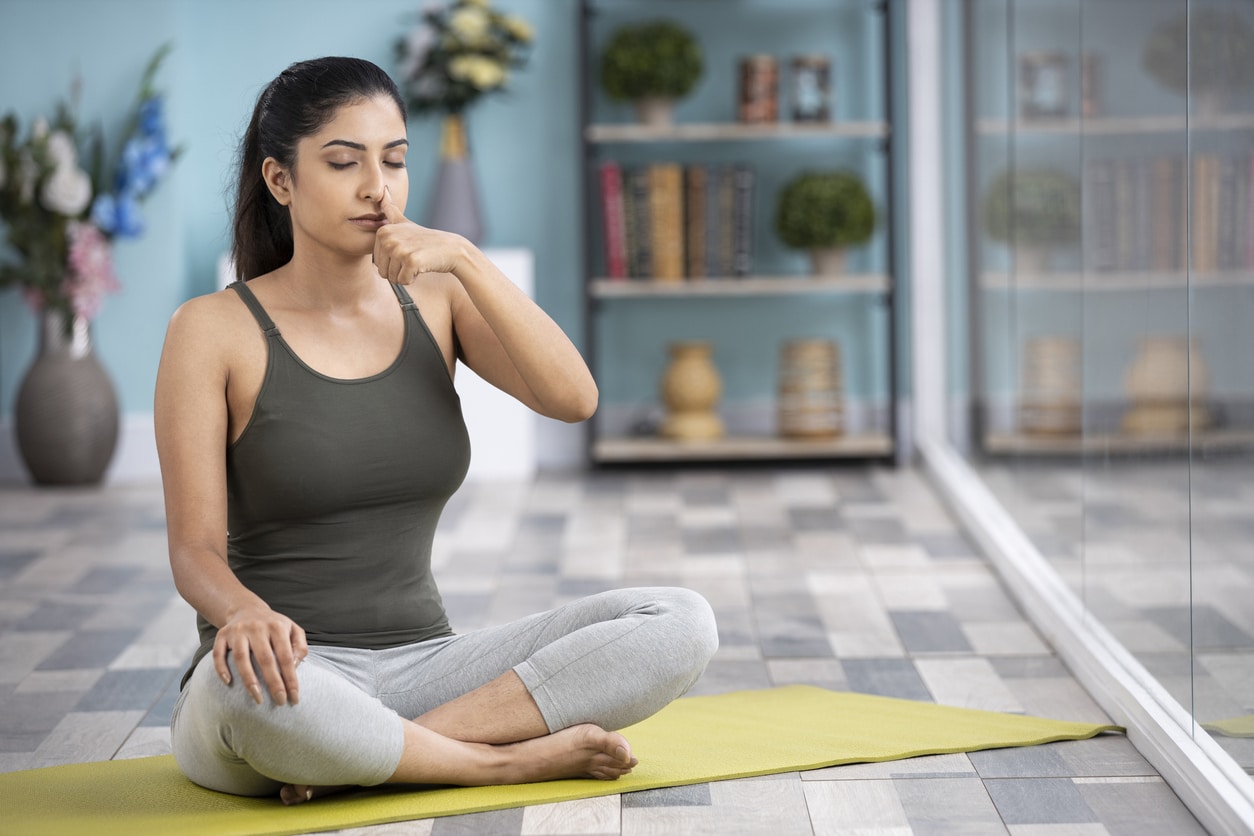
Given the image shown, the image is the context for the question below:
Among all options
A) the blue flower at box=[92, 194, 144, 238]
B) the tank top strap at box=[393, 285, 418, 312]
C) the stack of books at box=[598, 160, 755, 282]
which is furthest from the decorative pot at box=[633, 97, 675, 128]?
the tank top strap at box=[393, 285, 418, 312]

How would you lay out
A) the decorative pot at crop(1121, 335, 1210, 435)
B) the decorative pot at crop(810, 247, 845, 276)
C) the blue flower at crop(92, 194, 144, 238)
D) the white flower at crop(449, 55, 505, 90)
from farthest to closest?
the decorative pot at crop(810, 247, 845, 276)
the white flower at crop(449, 55, 505, 90)
the blue flower at crop(92, 194, 144, 238)
the decorative pot at crop(1121, 335, 1210, 435)

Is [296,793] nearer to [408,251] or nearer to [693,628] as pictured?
[693,628]

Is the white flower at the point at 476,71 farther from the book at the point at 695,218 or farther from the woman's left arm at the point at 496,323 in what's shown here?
the woman's left arm at the point at 496,323

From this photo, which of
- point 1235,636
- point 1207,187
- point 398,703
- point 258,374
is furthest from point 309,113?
point 1235,636

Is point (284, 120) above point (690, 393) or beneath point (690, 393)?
above

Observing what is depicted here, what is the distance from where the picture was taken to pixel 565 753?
183 cm

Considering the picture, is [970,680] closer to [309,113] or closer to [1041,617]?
[1041,617]

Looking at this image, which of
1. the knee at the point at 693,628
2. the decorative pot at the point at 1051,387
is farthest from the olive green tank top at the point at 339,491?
the decorative pot at the point at 1051,387

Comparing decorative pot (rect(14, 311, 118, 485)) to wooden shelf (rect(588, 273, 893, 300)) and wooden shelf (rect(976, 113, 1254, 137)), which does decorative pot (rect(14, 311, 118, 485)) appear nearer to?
wooden shelf (rect(588, 273, 893, 300))

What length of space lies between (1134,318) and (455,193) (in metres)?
2.71

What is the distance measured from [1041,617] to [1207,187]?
3.40ft

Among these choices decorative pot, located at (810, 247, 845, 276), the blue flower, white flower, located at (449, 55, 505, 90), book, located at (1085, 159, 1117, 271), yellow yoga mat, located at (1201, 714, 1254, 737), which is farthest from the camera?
decorative pot, located at (810, 247, 845, 276)

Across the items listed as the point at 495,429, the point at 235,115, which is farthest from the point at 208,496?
the point at 235,115

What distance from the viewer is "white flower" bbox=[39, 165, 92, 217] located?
434 cm
